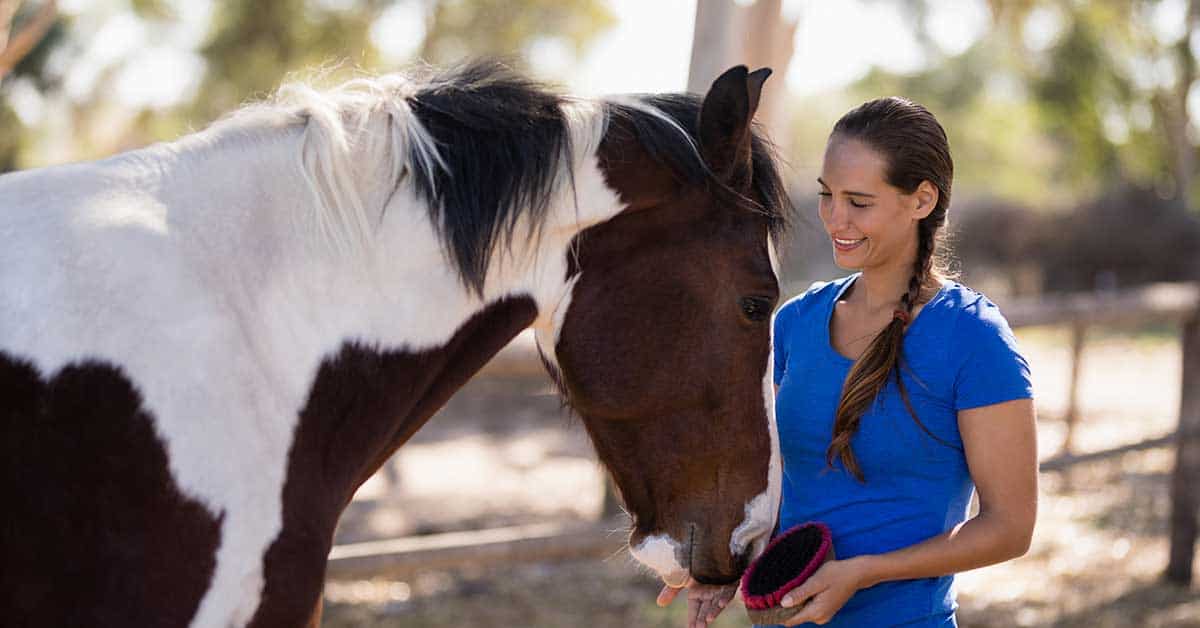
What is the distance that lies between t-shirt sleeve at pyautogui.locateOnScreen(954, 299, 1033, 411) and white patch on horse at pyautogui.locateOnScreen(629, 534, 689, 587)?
569 mm

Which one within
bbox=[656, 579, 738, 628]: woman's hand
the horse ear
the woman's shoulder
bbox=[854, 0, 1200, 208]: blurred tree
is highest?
the horse ear

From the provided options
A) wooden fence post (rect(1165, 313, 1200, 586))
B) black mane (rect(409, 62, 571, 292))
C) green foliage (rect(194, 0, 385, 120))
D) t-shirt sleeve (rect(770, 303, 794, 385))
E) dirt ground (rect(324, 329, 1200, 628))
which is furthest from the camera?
green foliage (rect(194, 0, 385, 120))

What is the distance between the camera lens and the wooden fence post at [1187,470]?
19.4ft

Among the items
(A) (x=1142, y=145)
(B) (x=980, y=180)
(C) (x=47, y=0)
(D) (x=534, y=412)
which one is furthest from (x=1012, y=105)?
(C) (x=47, y=0)

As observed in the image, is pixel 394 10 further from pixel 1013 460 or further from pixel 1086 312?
pixel 1013 460

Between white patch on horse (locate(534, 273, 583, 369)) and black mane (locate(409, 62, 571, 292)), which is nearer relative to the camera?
black mane (locate(409, 62, 571, 292))

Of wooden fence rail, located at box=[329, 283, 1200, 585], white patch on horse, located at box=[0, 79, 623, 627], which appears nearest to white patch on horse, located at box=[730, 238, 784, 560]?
white patch on horse, located at box=[0, 79, 623, 627]

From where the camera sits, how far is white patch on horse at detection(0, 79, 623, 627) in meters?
1.43

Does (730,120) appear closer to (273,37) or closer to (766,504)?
(766,504)

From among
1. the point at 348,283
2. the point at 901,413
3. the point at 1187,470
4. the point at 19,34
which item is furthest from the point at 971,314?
the point at 1187,470

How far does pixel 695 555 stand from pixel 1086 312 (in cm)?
516

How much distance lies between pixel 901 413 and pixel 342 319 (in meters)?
1.02

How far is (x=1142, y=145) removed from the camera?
2844cm

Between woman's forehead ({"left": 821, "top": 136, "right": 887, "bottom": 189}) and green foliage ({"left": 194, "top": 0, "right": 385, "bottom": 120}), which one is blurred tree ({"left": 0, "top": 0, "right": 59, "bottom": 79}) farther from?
green foliage ({"left": 194, "top": 0, "right": 385, "bottom": 120})
